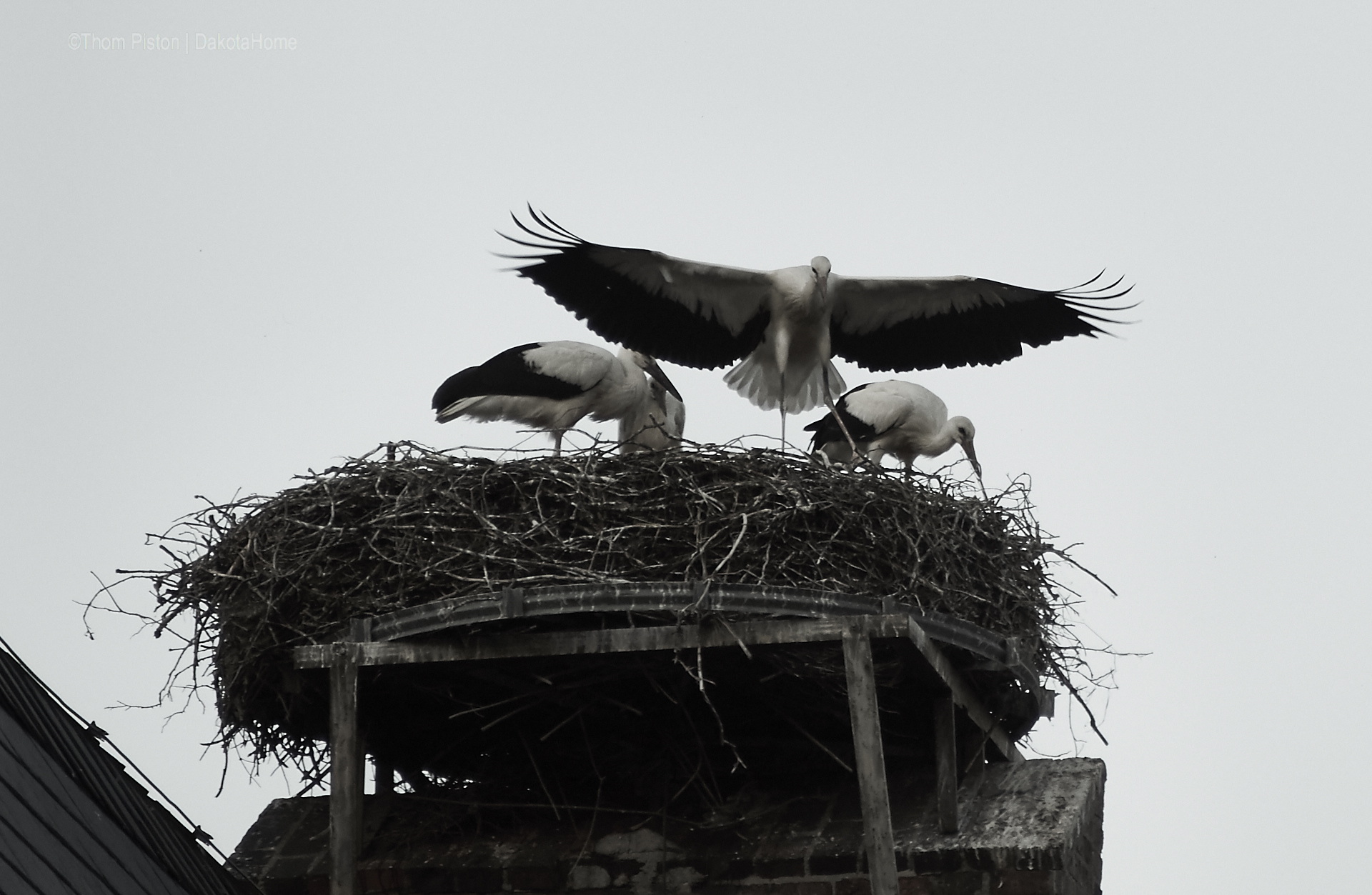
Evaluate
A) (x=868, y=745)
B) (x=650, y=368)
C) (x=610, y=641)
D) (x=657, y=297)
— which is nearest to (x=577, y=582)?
(x=610, y=641)

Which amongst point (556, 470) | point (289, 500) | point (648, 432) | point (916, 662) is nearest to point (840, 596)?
point (916, 662)

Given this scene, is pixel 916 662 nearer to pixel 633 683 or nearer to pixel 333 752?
pixel 633 683

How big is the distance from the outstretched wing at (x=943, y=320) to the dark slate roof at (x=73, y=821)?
4.34 m

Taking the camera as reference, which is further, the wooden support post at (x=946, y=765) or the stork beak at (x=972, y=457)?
the stork beak at (x=972, y=457)

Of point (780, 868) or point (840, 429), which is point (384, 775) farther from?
point (840, 429)

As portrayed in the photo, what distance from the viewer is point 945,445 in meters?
10.5

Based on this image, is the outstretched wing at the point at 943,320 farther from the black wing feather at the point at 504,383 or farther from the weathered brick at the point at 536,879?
the weathered brick at the point at 536,879

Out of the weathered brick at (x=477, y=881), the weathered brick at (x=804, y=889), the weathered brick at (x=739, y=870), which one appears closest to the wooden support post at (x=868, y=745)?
the weathered brick at (x=804, y=889)

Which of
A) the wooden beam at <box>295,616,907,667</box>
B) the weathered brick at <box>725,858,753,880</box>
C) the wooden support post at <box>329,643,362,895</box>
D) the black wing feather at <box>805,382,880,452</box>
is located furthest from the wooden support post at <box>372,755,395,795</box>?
the black wing feather at <box>805,382,880,452</box>

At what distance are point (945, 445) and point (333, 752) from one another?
17.2 feet

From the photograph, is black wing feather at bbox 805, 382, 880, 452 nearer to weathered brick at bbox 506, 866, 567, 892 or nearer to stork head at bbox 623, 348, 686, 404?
stork head at bbox 623, 348, 686, 404

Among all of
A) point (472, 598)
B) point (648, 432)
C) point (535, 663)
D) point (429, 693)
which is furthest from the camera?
point (648, 432)

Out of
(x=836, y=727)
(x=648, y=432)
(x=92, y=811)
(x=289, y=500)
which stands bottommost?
(x=92, y=811)

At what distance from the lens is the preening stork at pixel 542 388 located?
364 inches
